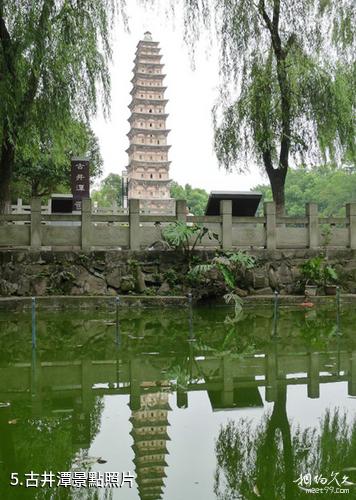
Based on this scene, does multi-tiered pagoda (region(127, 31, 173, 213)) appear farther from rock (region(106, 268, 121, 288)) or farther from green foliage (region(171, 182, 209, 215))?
rock (region(106, 268, 121, 288))

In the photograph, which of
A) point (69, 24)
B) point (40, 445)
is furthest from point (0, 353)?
point (69, 24)

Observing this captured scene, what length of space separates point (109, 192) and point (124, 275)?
47.2 m

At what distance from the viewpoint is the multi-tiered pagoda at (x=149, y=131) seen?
47.6 metres

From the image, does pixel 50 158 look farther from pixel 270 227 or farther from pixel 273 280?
pixel 273 280

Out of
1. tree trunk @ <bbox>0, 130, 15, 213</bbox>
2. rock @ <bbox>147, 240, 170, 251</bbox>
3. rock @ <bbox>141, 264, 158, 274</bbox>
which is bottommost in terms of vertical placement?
rock @ <bbox>141, 264, 158, 274</bbox>

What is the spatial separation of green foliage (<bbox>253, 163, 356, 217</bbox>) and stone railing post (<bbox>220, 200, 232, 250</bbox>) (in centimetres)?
3309

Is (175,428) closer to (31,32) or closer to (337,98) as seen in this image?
(31,32)

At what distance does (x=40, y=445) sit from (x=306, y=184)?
64.4m

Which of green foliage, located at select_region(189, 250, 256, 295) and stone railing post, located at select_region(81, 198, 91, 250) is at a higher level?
stone railing post, located at select_region(81, 198, 91, 250)

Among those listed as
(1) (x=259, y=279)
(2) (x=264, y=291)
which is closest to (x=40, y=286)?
(1) (x=259, y=279)

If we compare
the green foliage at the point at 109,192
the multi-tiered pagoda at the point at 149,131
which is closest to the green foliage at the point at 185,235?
the multi-tiered pagoda at the point at 149,131

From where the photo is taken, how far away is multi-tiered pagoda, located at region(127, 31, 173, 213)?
4759 centimetres

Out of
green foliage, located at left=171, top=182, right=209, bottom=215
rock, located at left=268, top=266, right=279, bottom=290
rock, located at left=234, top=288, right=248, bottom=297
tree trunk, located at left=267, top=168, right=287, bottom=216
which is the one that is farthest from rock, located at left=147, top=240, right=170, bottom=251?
green foliage, located at left=171, top=182, right=209, bottom=215

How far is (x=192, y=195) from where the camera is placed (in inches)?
2761
